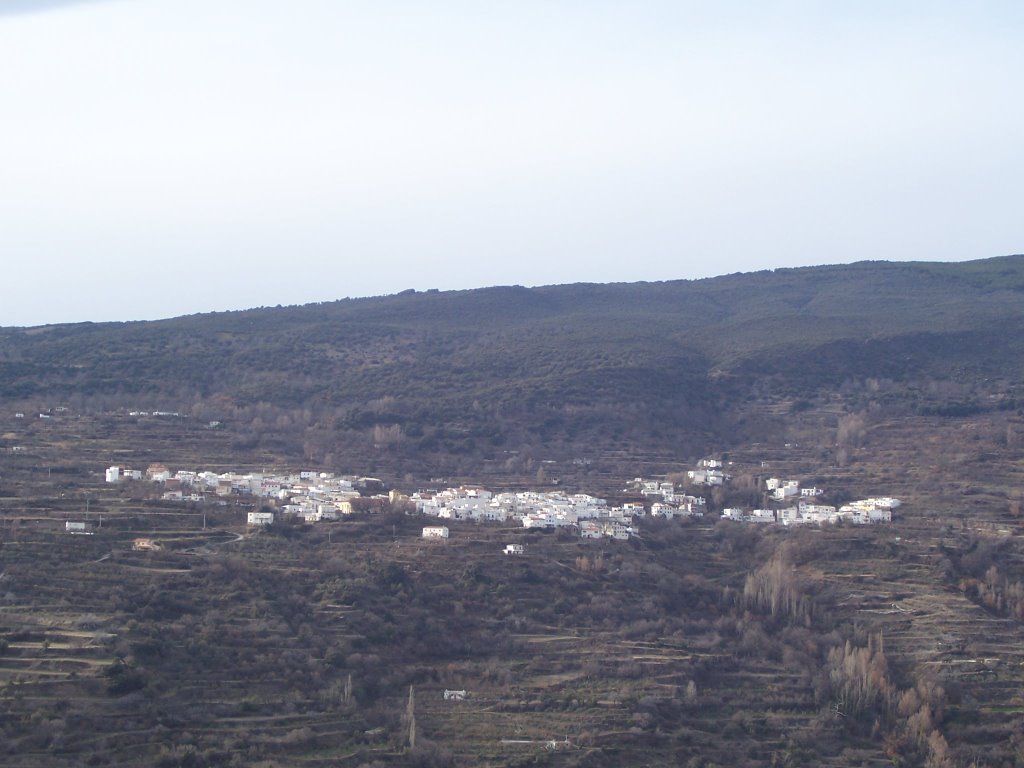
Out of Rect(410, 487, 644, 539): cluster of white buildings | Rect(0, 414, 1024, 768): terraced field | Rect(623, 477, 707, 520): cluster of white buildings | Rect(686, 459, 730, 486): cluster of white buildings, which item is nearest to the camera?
Rect(0, 414, 1024, 768): terraced field

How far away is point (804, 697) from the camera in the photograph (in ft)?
92.1

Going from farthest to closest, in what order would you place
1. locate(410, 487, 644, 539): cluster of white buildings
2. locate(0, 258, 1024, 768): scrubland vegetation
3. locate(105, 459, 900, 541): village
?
locate(410, 487, 644, 539): cluster of white buildings < locate(105, 459, 900, 541): village < locate(0, 258, 1024, 768): scrubland vegetation

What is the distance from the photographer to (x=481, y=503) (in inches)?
1548

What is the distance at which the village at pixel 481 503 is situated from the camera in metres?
37.0

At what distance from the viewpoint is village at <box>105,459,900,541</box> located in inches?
1457

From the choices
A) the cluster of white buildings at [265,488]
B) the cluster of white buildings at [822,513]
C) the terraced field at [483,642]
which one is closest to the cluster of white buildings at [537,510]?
the terraced field at [483,642]

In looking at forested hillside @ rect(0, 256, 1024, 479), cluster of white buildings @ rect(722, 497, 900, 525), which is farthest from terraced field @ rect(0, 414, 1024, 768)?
forested hillside @ rect(0, 256, 1024, 479)

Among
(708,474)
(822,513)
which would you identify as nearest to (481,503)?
(708,474)

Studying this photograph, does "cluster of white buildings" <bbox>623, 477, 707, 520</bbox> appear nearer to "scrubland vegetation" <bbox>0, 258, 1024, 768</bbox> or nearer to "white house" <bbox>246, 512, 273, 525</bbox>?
"scrubland vegetation" <bbox>0, 258, 1024, 768</bbox>

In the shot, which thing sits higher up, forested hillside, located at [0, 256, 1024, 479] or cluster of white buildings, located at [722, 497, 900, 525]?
forested hillside, located at [0, 256, 1024, 479]

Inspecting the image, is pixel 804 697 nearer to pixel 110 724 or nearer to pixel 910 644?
pixel 910 644

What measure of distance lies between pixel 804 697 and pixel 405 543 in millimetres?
10767

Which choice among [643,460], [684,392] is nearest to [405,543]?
[643,460]

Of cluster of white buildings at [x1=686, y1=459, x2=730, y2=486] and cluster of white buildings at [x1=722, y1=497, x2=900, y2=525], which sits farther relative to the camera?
cluster of white buildings at [x1=686, y1=459, x2=730, y2=486]
